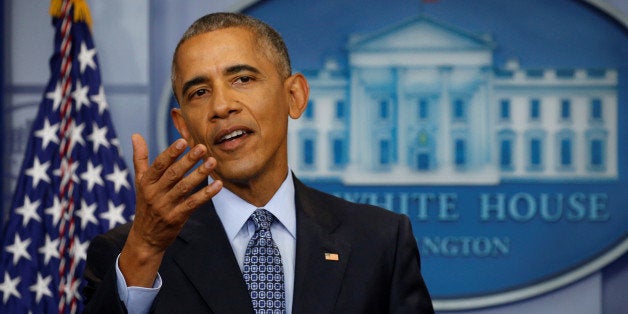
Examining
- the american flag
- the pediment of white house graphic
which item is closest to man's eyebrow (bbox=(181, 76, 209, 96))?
the american flag

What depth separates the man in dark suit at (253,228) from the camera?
153cm

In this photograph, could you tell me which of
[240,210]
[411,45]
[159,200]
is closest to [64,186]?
[411,45]

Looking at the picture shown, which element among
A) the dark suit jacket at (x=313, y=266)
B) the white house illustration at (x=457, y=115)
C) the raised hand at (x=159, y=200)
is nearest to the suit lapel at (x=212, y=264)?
the dark suit jacket at (x=313, y=266)

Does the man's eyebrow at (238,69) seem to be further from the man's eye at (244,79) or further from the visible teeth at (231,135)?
the visible teeth at (231,135)

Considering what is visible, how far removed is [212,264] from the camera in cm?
155

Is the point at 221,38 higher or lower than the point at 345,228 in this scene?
higher

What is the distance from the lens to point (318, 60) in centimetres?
318

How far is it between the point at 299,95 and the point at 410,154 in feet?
4.55

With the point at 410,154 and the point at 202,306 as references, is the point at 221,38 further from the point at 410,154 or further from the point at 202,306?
the point at 410,154

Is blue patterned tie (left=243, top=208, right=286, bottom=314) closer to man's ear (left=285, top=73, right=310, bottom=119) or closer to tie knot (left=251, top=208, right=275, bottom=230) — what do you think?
tie knot (left=251, top=208, right=275, bottom=230)

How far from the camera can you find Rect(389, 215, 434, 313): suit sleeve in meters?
1.62

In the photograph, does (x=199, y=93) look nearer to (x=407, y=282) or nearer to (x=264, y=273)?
(x=264, y=273)

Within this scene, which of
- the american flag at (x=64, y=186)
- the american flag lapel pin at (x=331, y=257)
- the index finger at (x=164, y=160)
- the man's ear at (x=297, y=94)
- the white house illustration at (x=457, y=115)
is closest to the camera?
the index finger at (x=164, y=160)

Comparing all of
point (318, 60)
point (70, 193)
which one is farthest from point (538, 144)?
point (70, 193)
